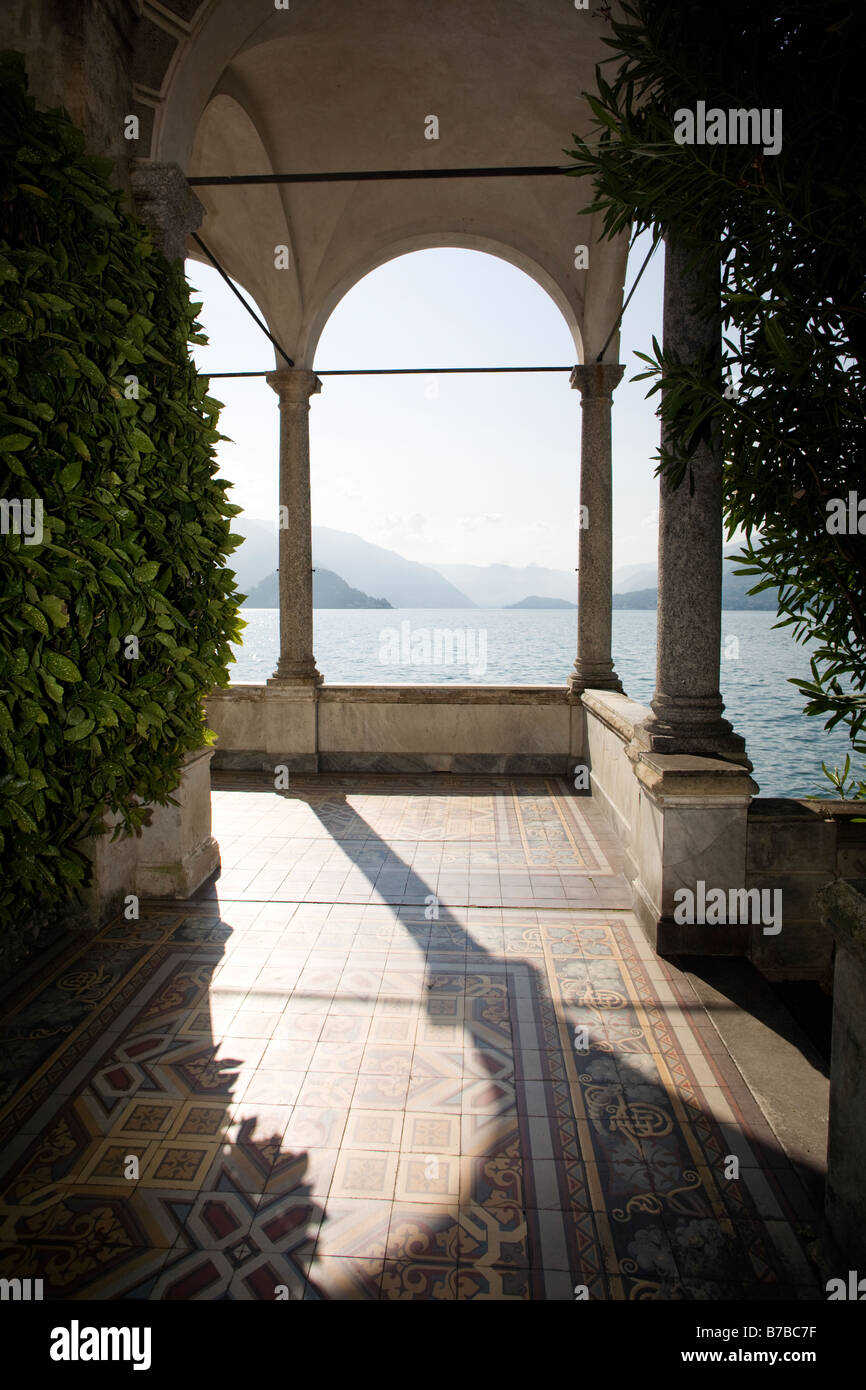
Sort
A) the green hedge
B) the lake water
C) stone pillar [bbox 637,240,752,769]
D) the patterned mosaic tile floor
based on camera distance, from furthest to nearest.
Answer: the lake water → stone pillar [bbox 637,240,752,769] → the patterned mosaic tile floor → the green hedge

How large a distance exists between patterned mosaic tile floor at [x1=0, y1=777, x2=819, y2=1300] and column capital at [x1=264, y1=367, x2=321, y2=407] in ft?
20.1

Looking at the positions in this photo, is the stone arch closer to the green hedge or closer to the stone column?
the stone column

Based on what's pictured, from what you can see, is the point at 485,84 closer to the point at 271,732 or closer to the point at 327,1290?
the point at 271,732

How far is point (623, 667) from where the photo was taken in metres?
69.1

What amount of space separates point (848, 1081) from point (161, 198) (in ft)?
17.1

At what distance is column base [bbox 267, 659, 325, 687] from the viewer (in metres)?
8.83

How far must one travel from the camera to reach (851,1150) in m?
2.14

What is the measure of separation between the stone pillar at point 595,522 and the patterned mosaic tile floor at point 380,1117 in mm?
4246

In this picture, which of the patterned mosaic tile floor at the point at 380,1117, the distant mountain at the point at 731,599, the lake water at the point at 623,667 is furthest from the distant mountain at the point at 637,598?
the patterned mosaic tile floor at the point at 380,1117

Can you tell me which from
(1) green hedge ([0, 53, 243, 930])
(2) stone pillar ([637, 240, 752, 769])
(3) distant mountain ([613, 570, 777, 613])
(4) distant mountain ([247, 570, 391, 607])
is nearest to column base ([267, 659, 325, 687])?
(2) stone pillar ([637, 240, 752, 769])

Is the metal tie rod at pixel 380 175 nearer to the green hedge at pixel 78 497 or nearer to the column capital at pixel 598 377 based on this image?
the green hedge at pixel 78 497

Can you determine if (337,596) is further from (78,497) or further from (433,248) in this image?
(78,497)

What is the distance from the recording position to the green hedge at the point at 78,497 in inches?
75.4
